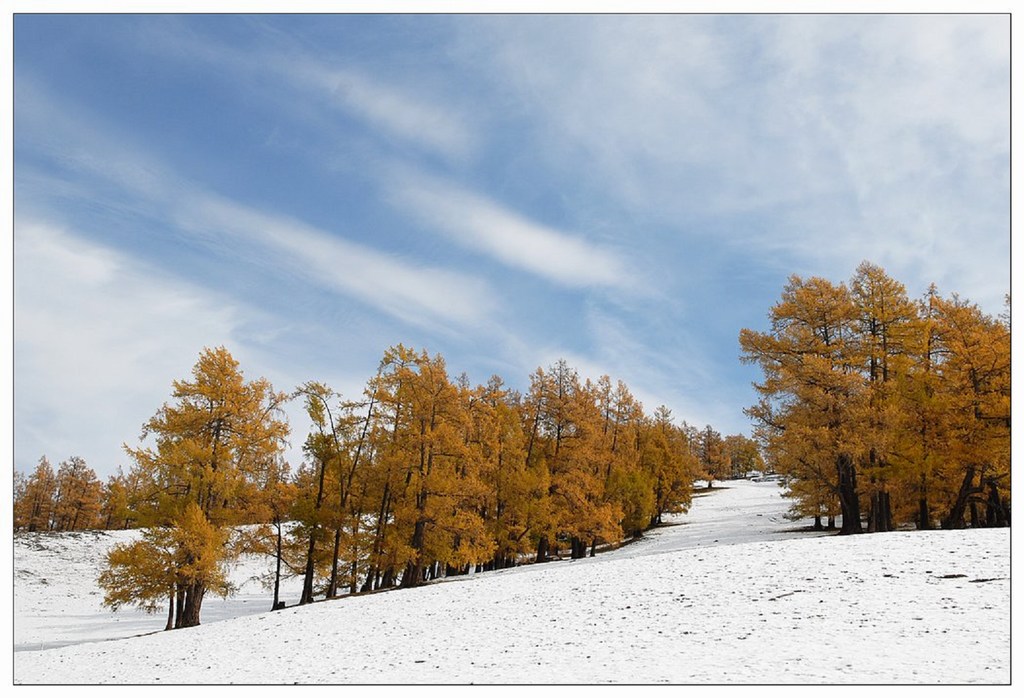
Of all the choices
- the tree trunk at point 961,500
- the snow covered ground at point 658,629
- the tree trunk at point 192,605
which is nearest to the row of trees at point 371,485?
the tree trunk at point 192,605

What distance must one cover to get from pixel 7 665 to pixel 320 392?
16862mm

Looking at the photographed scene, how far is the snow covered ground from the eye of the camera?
1134 centimetres

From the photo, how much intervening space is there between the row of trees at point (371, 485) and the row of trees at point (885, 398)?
37.7ft

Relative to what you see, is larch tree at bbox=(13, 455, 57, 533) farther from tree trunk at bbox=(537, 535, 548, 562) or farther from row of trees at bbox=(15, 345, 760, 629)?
tree trunk at bbox=(537, 535, 548, 562)

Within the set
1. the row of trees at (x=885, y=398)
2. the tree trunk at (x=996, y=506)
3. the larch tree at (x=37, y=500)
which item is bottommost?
the larch tree at (x=37, y=500)

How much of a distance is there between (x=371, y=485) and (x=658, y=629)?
57.0ft

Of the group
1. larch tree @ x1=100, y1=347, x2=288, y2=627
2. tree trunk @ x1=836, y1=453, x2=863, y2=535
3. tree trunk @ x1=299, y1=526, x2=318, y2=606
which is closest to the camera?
larch tree @ x1=100, y1=347, x2=288, y2=627

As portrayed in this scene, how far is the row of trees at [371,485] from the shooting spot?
22312 millimetres

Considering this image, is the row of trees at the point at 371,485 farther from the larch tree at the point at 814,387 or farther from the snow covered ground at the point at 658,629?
the larch tree at the point at 814,387

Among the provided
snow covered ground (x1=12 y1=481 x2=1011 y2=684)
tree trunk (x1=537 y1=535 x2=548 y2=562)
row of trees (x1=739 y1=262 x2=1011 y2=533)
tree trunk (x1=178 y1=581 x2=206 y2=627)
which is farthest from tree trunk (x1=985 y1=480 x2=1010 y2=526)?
tree trunk (x1=178 y1=581 x2=206 y2=627)

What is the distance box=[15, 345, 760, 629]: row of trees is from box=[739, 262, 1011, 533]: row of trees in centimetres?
1149

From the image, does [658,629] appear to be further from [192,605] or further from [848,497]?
[848,497]

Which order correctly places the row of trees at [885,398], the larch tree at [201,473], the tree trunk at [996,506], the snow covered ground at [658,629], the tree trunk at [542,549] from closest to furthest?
the snow covered ground at [658,629] < the larch tree at [201,473] < the row of trees at [885,398] < the tree trunk at [996,506] < the tree trunk at [542,549]

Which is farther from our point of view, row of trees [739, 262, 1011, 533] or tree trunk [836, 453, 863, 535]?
tree trunk [836, 453, 863, 535]
